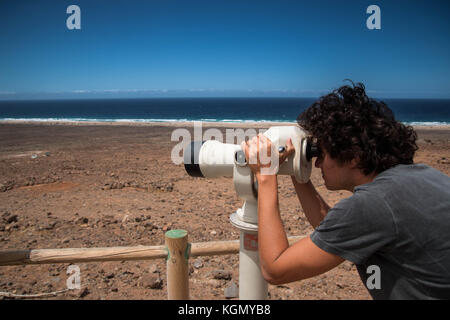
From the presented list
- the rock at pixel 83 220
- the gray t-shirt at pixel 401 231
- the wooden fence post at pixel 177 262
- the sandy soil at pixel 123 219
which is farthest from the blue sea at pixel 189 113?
the gray t-shirt at pixel 401 231

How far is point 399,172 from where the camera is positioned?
1.26 metres

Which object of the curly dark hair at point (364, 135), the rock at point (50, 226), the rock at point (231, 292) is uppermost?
the curly dark hair at point (364, 135)

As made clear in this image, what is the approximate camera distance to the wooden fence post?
188cm

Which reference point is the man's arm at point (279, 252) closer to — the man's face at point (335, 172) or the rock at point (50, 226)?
the man's face at point (335, 172)

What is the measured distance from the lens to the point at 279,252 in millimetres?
1267

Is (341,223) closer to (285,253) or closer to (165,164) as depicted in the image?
(285,253)

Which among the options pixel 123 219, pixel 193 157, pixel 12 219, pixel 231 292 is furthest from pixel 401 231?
pixel 12 219

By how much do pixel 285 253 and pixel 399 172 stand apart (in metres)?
0.55

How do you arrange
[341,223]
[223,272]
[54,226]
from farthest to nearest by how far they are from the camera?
1. [54,226]
2. [223,272]
3. [341,223]

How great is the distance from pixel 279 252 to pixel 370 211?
372 mm

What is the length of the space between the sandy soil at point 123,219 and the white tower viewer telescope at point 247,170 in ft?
5.66

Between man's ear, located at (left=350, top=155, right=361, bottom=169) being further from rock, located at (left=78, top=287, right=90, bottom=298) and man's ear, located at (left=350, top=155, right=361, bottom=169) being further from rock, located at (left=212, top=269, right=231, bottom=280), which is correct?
rock, located at (left=78, top=287, right=90, bottom=298)

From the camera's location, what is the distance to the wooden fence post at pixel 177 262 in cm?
188
